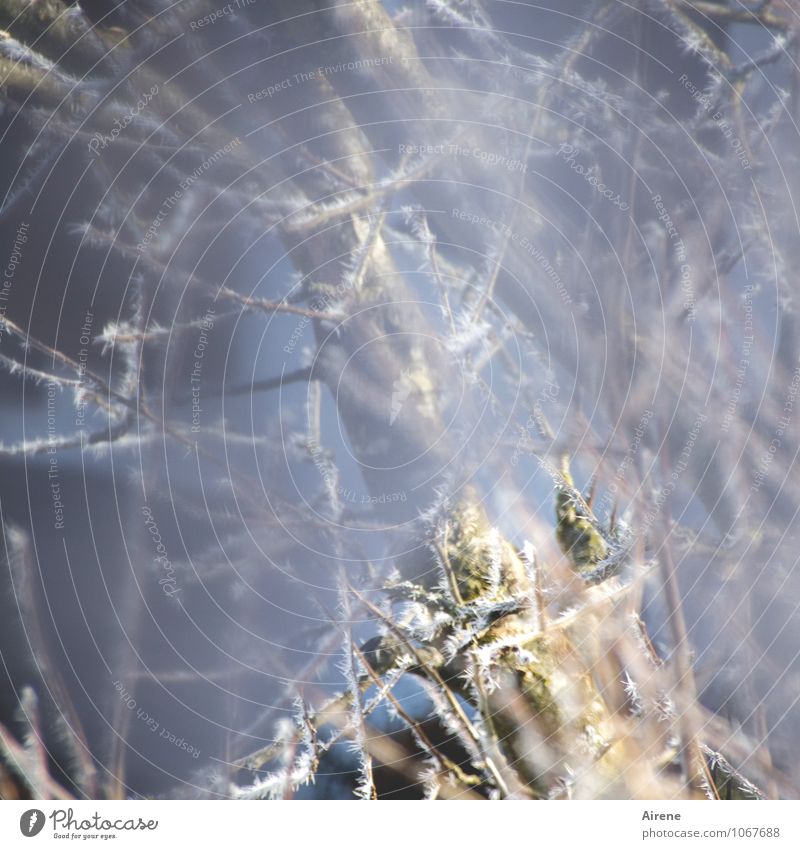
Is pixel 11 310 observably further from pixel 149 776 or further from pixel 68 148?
pixel 149 776

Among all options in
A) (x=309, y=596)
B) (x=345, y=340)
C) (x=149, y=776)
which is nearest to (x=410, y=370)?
(x=345, y=340)

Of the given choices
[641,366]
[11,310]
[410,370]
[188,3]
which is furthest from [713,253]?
[11,310]

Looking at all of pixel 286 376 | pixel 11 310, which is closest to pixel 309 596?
pixel 286 376

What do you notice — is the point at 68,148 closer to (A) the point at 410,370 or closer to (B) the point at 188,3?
(B) the point at 188,3

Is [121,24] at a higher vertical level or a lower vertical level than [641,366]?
higher

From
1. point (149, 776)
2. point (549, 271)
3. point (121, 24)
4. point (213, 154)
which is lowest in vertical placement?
point (149, 776)

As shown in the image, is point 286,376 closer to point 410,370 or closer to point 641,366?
point 410,370

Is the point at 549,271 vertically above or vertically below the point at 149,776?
A: above
